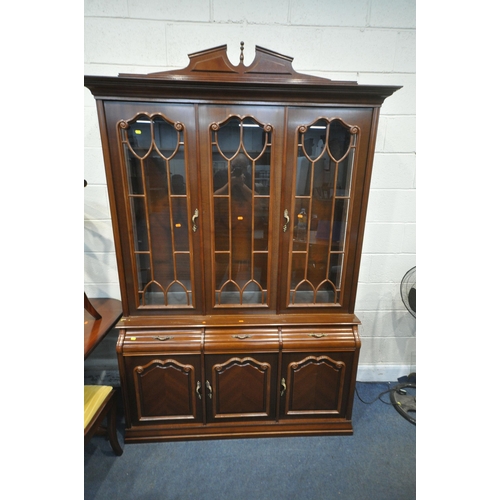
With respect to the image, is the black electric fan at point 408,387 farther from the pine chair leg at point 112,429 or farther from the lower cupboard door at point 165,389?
the pine chair leg at point 112,429

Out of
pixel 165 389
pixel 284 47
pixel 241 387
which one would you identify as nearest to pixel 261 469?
pixel 241 387

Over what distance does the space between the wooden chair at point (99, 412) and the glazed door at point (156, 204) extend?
0.43m

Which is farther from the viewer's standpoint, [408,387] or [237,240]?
[408,387]

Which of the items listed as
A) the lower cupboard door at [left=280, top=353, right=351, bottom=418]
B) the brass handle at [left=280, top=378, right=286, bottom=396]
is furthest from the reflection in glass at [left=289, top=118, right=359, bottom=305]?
the brass handle at [left=280, top=378, right=286, bottom=396]

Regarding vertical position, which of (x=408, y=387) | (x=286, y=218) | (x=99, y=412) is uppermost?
(x=286, y=218)

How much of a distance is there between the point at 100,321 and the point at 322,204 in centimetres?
139

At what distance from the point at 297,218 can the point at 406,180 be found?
859 mm

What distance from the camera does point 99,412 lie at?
1.17m

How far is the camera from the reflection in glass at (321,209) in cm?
116

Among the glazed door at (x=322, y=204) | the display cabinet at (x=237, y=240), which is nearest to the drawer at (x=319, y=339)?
the display cabinet at (x=237, y=240)

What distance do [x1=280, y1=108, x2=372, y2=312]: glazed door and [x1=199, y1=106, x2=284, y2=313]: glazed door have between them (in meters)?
0.07

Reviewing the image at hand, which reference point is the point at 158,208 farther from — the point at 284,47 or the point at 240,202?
the point at 284,47

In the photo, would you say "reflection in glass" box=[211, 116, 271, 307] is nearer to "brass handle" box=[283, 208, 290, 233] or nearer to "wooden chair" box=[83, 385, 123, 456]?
"brass handle" box=[283, 208, 290, 233]

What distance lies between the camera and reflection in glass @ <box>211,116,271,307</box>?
1148mm
